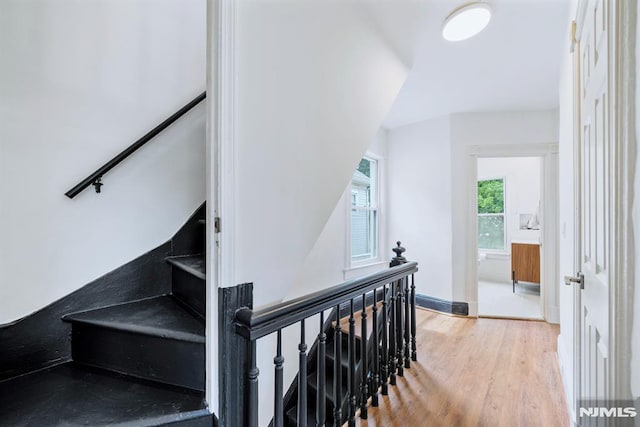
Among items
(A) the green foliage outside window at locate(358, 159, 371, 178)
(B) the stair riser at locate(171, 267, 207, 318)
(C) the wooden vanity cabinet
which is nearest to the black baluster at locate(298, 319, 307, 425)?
(B) the stair riser at locate(171, 267, 207, 318)

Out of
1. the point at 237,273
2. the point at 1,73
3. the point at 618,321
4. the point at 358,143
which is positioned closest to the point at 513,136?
the point at 358,143

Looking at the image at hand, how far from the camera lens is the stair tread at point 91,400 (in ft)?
3.28

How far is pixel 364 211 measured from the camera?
4.08 metres

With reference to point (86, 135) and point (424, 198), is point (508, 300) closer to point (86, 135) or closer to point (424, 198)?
point (424, 198)

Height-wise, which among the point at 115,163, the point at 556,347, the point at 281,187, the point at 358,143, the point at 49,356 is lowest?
the point at 556,347

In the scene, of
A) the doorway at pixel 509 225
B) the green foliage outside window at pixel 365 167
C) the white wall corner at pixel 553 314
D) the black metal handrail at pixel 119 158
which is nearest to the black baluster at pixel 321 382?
the black metal handrail at pixel 119 158

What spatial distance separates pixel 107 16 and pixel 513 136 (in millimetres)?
4125

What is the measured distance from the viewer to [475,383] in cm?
208

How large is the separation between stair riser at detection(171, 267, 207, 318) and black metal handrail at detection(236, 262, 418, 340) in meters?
0.40

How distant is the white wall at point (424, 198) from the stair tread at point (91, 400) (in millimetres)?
3366

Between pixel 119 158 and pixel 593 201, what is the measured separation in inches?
90.3

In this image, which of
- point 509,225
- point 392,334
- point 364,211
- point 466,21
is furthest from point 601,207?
point 509,225

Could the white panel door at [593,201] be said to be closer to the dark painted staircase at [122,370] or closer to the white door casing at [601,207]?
the white door casing at [601,207]

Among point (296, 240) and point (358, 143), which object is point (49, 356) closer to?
point (296, 240)
